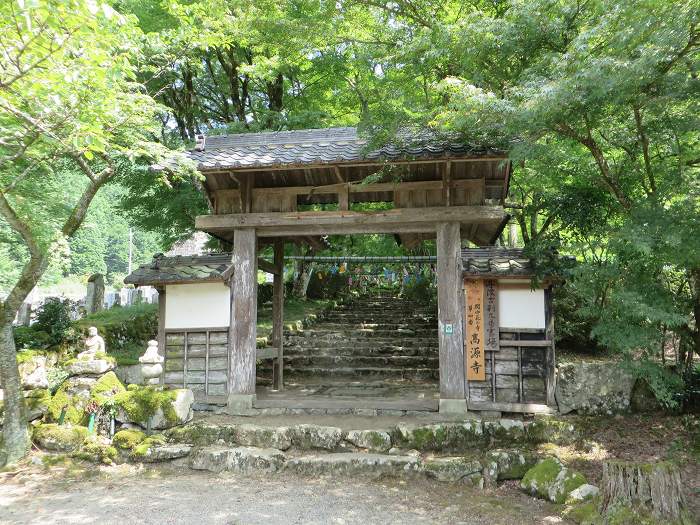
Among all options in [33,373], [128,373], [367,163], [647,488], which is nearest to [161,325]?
[128,373]

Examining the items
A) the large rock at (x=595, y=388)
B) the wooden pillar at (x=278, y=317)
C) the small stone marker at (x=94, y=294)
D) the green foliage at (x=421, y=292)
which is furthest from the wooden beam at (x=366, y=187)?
the green foliage at (x=421, y=292)

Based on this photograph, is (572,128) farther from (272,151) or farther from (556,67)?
(272,151)

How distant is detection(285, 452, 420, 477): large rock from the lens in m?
6.67

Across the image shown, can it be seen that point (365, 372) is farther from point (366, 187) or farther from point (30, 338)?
point (30, 338)

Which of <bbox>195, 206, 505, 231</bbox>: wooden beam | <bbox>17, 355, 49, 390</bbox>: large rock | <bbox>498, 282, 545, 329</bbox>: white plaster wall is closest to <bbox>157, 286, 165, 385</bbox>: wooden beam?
<bbox>195, 206, 505, 231</bbox>: wooden beam

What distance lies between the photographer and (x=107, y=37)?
5.11 m

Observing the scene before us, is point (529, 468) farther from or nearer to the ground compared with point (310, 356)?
nearer to the ground

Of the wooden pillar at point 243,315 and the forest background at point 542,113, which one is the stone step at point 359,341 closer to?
the forest background at point 542,113

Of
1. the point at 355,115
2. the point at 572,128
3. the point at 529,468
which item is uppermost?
the point at 355,115

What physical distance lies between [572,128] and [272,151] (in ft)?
16.3

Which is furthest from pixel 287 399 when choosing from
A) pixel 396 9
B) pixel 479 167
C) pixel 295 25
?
pixel 396 9

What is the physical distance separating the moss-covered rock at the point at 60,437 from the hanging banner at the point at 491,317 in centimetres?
661

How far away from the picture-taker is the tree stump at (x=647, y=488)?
4699mm

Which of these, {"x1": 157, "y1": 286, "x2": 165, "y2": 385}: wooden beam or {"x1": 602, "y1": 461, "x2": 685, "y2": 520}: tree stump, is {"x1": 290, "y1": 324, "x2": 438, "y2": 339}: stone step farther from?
{"x1": 602, "y1": 461, "x2": 685, "y2": 520}: tree stump
